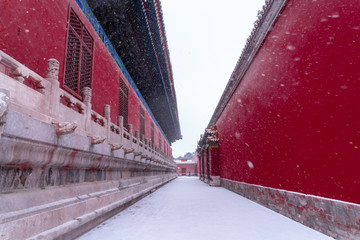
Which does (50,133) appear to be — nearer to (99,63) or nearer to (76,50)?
(76,50)

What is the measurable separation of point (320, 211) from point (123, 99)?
20.5ft

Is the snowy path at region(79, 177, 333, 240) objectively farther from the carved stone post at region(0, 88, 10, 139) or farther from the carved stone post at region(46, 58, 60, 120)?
the carved stone post at region(0, 88, 10, 139)

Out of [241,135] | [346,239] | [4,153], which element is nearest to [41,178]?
[4,153]

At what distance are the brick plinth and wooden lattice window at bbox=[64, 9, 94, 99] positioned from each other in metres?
4.47

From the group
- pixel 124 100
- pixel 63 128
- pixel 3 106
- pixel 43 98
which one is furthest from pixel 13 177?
pixel 124 100

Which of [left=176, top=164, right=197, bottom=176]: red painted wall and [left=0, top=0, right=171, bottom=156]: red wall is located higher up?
[left=0, top=0, right=171, bottom=156]: red wall

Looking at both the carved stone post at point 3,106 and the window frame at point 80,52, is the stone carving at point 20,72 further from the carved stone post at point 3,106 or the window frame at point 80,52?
the window frame at point 80,52

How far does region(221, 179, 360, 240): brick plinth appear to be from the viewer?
2496 mm

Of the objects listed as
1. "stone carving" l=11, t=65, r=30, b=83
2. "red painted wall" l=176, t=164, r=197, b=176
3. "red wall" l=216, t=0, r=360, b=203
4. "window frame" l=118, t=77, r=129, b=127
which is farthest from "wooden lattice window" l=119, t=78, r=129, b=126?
"red painted wall" l=176, t=164, r=197, b=176

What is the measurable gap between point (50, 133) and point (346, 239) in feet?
11.9

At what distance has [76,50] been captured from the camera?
4.39m

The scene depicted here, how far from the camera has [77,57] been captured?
441 cm

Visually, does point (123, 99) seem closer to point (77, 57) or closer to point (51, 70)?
point (77, 57)

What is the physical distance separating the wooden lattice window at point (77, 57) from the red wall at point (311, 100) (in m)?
4.08
